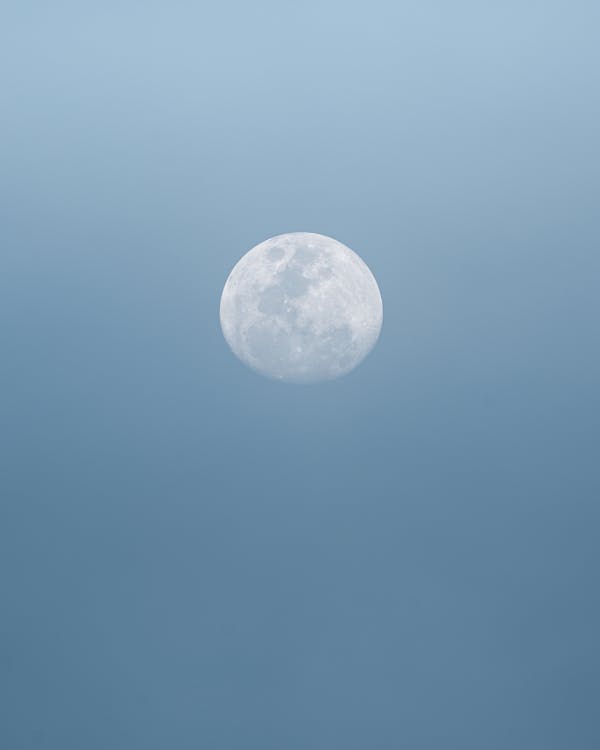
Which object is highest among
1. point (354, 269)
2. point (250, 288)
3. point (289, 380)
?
point (354, 269)

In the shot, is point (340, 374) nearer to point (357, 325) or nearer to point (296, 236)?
point (357, 325)

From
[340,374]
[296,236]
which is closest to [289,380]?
[340,374]

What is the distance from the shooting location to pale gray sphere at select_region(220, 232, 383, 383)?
28.3 ft

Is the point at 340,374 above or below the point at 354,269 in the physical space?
below

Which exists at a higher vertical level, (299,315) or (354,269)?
(354,269)

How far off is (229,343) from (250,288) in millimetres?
957

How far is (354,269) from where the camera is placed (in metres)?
9.32

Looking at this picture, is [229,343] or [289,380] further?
[229,343]

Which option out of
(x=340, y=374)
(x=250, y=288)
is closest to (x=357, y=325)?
(x=340, y=374)

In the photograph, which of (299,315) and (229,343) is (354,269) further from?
(229,343)

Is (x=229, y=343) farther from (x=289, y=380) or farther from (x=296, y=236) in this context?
(x=296, y=236)

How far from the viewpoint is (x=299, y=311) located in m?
8.55

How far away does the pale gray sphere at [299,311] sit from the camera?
339 inches

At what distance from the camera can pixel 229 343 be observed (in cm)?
945
